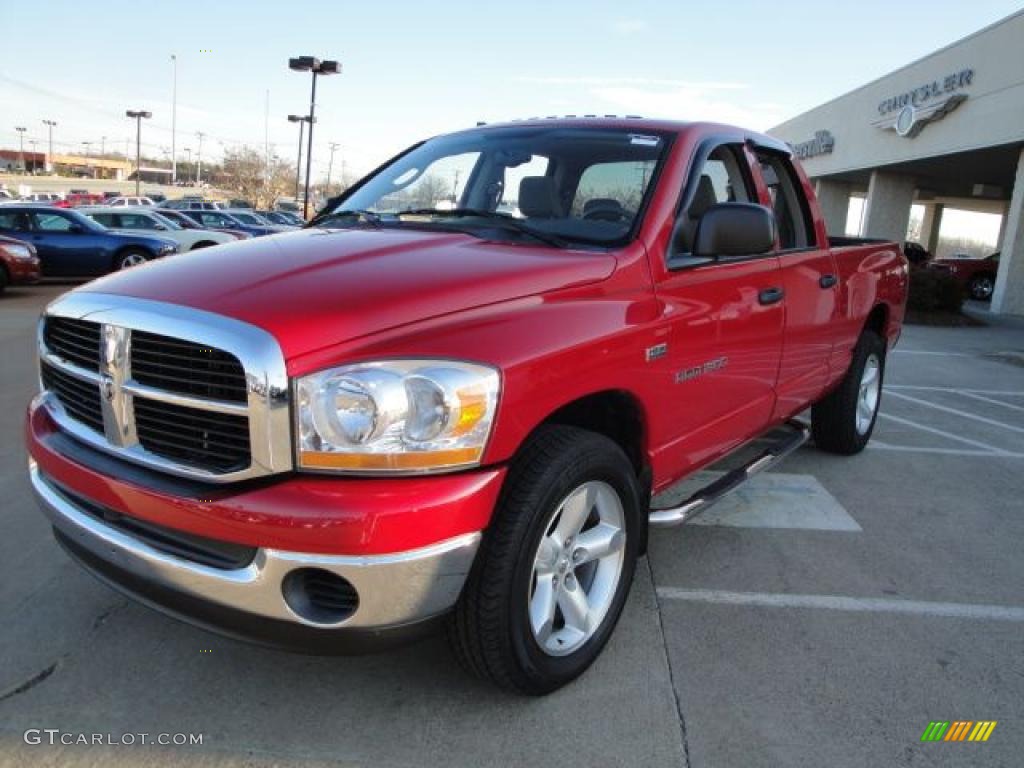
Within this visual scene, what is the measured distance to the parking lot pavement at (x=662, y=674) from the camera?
8.05 feet

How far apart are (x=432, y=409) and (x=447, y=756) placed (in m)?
1.05

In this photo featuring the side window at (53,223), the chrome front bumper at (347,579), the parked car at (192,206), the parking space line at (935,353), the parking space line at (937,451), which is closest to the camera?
the chrome front bumper at (347,579)

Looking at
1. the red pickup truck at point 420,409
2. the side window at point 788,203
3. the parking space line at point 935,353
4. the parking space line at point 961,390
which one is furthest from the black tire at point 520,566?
the parking space line at point 935,353

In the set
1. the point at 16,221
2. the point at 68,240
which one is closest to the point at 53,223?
the point at 68,240

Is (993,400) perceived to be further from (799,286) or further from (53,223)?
(53,223)

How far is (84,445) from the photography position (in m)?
2.58

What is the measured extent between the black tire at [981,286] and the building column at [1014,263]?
4008 millimetres

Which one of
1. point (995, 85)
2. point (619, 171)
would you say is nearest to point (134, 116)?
point (995, 85)

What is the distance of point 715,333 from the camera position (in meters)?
3.32

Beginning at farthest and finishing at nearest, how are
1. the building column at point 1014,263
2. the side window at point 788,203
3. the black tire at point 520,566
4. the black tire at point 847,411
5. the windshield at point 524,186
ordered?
the building column at point 1014,263 → the black tire at point 847,411 → the side window at point 788,203 → the windshield at point 524,186 → the black tire at point 520,566

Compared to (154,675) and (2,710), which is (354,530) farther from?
(2,710)

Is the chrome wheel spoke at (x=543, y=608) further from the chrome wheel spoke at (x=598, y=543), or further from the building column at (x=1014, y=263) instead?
the building column at (x=1014, y=263)

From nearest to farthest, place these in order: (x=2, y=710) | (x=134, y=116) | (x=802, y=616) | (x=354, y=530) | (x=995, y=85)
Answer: (x=354, y=530) < (x=2, y=710) < (x=802, y=616) < (x=995, y=85) < (x=134, y=116)

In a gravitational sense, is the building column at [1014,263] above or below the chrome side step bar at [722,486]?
above
